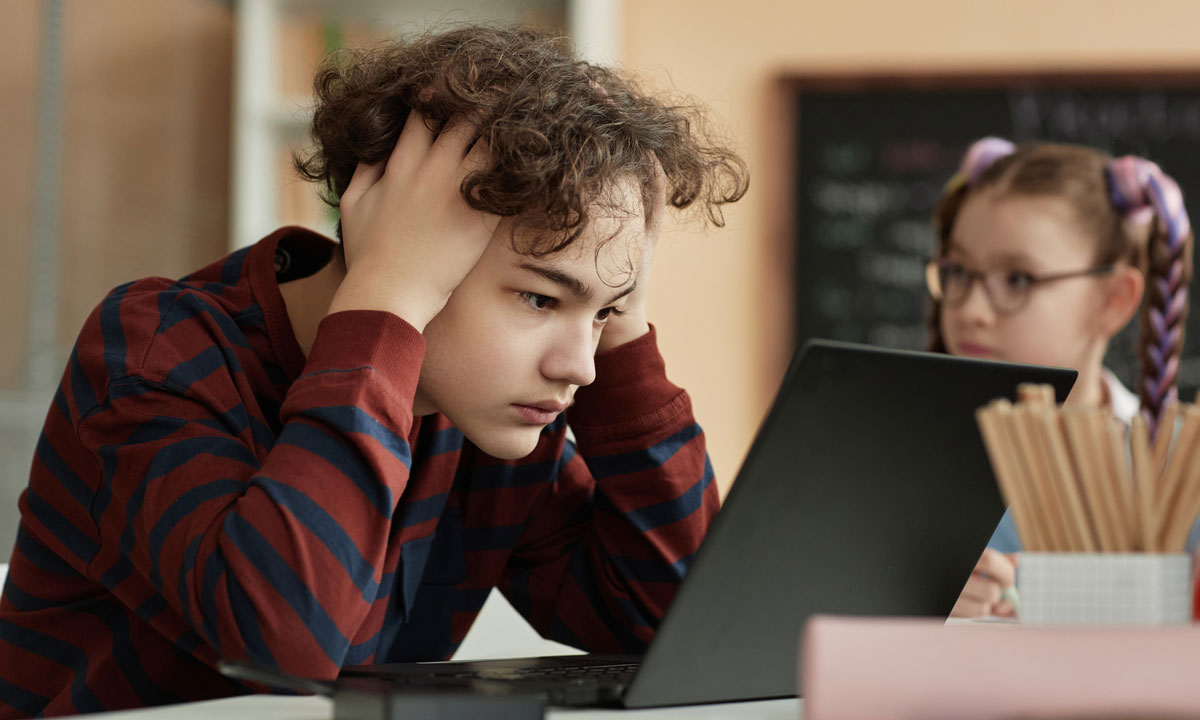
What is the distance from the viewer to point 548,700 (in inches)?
23.2

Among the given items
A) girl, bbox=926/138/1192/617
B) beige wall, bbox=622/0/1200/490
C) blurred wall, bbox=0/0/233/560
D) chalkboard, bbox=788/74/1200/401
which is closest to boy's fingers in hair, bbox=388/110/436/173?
girl, bbox=926/138/1192/617

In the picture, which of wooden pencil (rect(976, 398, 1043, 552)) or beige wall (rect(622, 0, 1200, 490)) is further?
beige wall (rect(622, 0, 1200, 490))

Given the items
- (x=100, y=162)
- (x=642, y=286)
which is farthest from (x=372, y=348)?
(x=100, y=162)

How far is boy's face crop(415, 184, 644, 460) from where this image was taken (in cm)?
83

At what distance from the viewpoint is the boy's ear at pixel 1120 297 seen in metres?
1.76

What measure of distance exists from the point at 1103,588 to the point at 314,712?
373mm

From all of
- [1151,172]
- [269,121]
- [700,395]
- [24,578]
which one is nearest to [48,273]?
[269,121]

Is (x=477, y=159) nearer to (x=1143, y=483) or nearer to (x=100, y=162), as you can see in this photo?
(x=1143, y=483)

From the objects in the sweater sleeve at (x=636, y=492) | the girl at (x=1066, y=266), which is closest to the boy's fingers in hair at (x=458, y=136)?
the sweater sleeve at (x=636, y=492)

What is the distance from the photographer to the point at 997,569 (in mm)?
1178

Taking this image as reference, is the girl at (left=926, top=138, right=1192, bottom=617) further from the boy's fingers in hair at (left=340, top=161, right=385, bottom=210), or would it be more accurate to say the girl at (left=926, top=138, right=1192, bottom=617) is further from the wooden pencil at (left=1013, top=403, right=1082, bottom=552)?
the wooden pencil at (left=1013, top=403, right=1082, bottom=552)

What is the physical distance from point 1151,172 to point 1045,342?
33 cm

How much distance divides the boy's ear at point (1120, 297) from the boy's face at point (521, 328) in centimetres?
115

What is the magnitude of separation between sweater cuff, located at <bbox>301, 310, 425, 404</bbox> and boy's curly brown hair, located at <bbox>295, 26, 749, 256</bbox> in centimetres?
11
